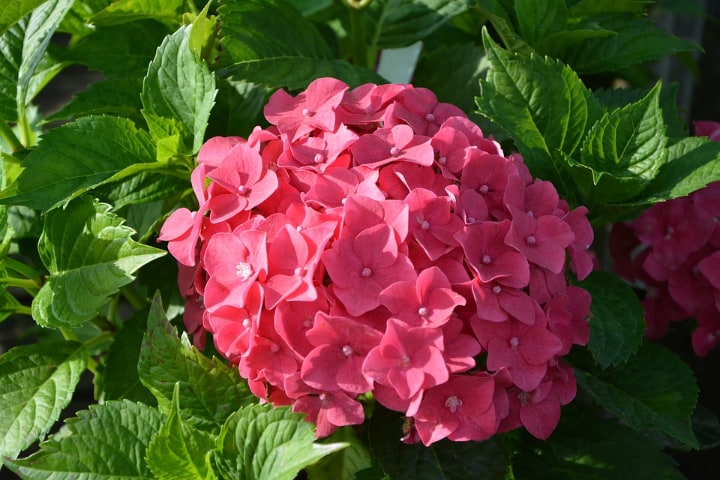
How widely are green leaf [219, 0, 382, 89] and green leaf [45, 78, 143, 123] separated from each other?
0.48ft

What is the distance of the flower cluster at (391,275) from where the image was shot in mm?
785

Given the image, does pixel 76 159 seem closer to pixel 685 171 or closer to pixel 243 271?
pixel 243 271

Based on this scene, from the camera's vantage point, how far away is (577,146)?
41.4 inches

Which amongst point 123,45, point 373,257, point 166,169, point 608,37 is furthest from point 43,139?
point 608,37

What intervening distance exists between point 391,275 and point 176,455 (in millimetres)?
263

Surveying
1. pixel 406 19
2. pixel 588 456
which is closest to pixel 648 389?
pixel 588 456

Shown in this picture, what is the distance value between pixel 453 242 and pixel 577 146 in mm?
314

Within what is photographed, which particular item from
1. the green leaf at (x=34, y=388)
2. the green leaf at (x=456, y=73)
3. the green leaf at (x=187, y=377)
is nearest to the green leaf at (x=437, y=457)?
the green leaf at (x=187, y=377)

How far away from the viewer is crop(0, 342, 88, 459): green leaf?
3.15 ft

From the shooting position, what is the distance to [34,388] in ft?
3.39

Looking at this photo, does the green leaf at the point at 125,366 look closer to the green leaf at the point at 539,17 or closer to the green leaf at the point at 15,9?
the green leaf at the point at 15,9

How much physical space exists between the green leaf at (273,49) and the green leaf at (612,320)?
401mm

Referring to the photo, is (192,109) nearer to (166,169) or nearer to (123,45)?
(166,169)

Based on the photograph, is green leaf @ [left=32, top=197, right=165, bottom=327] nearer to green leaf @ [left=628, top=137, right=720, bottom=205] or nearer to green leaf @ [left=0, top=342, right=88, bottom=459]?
green leaf @ [left=0, top=342, right=88, bottom=459]
